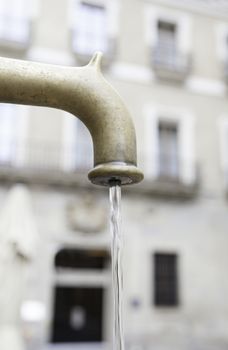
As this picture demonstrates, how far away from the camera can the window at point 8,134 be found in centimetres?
1077

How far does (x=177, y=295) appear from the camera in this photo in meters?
11.4

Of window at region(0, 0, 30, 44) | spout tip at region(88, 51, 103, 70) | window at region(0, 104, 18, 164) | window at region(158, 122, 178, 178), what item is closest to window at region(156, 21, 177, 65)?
window at region(158, 122, 178, 178)

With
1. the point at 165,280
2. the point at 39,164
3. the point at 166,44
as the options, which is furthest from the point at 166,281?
the point at 166,44

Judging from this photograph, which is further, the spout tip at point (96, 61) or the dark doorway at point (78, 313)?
the dark doorway at point (78, 313)

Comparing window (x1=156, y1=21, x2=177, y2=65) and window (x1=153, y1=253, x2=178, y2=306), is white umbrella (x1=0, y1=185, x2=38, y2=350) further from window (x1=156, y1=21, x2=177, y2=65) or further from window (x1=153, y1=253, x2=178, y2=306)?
window (x1=156, y1=21, x2=177, y2=65)

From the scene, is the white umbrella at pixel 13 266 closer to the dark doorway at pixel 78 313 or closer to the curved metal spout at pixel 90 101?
the curved metal spout at pixel 90 101

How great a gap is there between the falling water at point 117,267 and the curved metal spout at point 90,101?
0.08 m

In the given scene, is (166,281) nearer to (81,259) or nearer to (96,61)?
(81,259)

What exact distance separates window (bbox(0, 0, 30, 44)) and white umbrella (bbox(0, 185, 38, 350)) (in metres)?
8.05

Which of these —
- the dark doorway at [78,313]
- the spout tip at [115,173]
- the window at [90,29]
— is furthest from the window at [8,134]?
the spout tip at [115,173]

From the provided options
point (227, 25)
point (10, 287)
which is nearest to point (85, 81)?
point (10, 287)

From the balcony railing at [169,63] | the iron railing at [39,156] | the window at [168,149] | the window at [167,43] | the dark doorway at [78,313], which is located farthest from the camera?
the window at [167,43]

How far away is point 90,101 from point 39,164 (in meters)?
9.31

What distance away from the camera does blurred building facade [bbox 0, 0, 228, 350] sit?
10805 millimetres
